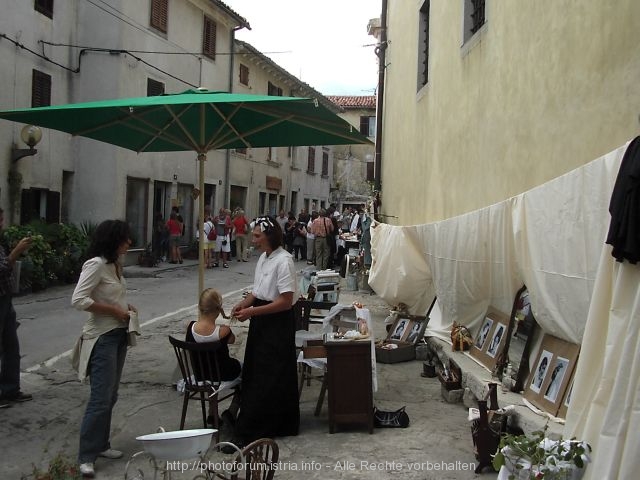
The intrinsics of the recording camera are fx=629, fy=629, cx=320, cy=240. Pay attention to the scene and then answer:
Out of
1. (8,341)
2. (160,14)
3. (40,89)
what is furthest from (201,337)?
(160,14)

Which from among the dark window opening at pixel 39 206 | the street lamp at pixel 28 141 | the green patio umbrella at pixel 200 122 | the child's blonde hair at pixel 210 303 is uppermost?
the street lamp at pixel 28 141

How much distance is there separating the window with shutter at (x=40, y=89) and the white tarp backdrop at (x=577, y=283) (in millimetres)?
11369

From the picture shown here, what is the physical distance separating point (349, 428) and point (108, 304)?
7.01 feet

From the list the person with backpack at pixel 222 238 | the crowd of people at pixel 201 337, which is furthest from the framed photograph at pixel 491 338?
the person with backpack at pixel 222 238

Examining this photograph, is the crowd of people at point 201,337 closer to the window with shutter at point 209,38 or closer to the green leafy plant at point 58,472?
the green leafy plant at point 58,472

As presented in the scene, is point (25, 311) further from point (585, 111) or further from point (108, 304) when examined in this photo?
point (585, 111)

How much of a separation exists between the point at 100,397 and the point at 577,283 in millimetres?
3213

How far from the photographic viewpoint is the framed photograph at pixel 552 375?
4.34m

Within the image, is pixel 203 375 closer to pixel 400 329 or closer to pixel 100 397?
pixel 100 397

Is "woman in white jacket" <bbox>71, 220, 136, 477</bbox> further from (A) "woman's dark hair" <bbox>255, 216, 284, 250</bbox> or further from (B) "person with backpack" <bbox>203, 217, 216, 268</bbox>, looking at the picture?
(B) "person with backpack" <bbox>203, 217, 216, 268</bbox>

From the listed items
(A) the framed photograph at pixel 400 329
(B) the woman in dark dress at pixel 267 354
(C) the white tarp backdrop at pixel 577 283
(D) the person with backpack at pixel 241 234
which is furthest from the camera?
(D) the person with backpack at pixel 241 234

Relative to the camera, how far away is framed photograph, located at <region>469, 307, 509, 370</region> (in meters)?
5.73

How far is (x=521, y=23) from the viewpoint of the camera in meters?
5.69

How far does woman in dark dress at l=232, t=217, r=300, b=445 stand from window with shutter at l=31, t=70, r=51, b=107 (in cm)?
1184
